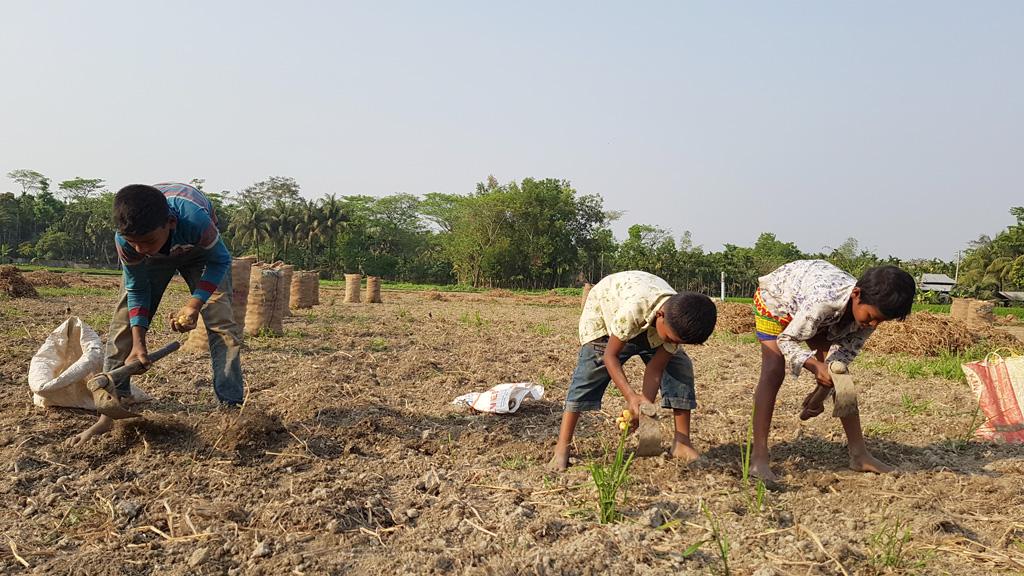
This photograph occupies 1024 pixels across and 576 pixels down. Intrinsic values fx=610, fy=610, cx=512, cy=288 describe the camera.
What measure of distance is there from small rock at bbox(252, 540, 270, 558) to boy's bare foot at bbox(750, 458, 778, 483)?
6.60 feet

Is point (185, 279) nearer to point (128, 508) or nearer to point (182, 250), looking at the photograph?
point (182, 250)

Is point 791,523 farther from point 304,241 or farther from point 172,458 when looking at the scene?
point 304,241

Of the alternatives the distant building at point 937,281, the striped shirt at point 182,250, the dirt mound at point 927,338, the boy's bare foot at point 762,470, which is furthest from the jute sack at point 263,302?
the distant building at point 937,281

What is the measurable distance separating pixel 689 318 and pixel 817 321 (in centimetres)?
66

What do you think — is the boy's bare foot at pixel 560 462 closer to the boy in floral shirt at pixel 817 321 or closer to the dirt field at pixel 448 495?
the dirt field at pixel 448 495

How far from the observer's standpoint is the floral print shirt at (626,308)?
104 inches

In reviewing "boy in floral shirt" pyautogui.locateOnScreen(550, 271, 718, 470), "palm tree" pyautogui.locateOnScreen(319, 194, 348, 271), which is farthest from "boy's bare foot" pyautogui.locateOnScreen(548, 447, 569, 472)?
"palm tree" pyautogui.locateOnScreen(319, 194, 348, 271)

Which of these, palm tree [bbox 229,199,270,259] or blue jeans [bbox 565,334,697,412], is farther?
palm tree [bbox 229,199,270,259]

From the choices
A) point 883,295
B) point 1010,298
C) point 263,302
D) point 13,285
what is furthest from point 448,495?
point 1010,298

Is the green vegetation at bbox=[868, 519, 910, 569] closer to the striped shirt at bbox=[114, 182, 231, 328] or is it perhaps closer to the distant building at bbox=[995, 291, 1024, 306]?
the striped shirt at bbox=[114, 182, 231, 328]

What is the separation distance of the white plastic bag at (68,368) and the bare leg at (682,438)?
8.96 feet

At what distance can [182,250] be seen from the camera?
3.08 m

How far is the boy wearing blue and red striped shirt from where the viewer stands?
2887 millimetres

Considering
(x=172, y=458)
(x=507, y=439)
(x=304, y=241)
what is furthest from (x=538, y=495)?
(x=304, y=241)
